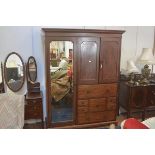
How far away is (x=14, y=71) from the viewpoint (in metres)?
2.46

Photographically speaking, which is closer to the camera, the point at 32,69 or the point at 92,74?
the point at 92,74

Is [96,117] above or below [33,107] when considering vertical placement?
below

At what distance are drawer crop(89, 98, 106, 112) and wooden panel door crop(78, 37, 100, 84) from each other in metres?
0.27

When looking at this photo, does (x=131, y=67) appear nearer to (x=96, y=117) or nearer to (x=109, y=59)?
(x=109, y=59)

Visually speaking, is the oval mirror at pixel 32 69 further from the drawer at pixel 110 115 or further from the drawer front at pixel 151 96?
the drawer front at pixel 151 96

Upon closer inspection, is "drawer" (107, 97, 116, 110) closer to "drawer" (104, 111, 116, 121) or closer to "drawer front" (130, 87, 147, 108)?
"drawer" (104, 111, 116, 121)

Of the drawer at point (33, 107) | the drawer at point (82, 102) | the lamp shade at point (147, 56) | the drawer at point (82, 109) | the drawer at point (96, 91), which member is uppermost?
the lamp shade at point (147, 56)

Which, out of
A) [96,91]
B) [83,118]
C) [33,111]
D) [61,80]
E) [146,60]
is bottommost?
[83,118]

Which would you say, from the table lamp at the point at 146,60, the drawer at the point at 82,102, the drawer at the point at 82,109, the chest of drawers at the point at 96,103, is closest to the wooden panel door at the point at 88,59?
the chest of drawers at the point at 96,103

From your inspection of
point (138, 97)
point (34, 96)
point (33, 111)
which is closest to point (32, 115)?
point (33, 111)

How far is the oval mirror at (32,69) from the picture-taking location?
98.3 inches

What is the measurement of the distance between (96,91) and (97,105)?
0.20m

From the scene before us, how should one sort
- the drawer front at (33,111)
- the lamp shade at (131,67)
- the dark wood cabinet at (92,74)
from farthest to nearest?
1. the lamp shade at (131,67)
2. the drawer front at (33,111)
3. the dark wood cabinet at (92,74)

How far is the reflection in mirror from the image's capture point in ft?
7.43
